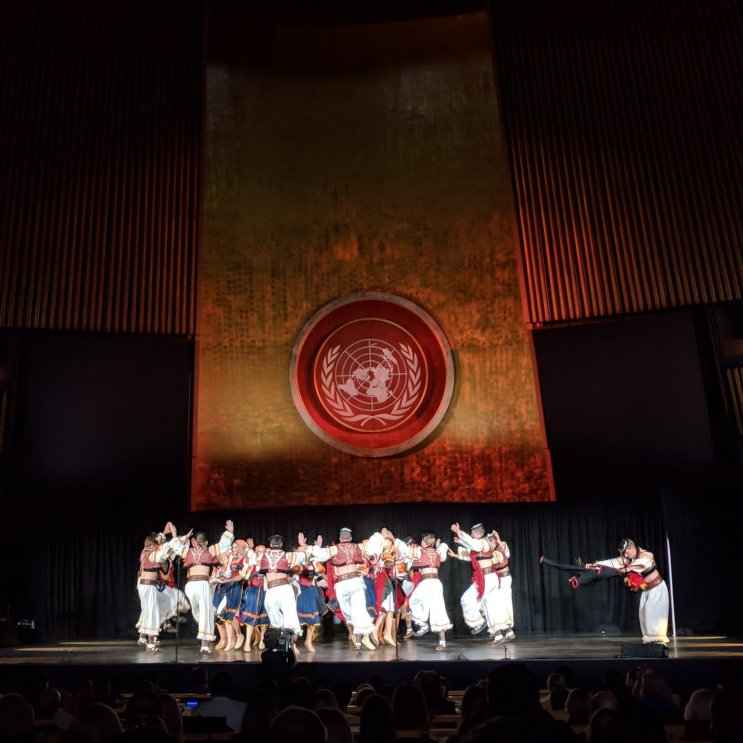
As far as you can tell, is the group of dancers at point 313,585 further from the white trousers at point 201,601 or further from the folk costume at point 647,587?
the folk costume at point 647,587

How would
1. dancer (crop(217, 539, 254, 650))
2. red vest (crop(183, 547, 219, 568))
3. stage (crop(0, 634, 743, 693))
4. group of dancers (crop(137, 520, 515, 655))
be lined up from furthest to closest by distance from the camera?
dancer (crop(217, 539, 254, 650)) < red vest (crop(183, 547, 219, 568)) < group of dancers (crop(137, 520, 515, 655)) < stage (crop(0, 634, 743, 693))

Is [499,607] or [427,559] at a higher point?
[427,559]

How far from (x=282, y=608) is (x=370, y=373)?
3.87 meters

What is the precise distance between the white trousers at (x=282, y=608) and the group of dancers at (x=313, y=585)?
1cm

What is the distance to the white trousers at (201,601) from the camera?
33.4 ft

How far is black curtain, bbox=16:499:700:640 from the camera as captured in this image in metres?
12.1

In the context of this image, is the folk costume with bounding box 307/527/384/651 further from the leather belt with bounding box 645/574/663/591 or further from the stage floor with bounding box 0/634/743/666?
the leather belt with bounding box 645/574/663/591

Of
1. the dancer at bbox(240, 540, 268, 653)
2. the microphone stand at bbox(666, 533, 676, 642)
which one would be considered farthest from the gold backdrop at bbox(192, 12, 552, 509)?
the microphone stand at bbox(666, 533, 676, 642)

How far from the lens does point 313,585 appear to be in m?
10.8

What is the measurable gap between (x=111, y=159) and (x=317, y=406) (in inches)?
167

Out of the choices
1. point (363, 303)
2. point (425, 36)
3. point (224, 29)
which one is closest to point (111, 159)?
point (224, 29)

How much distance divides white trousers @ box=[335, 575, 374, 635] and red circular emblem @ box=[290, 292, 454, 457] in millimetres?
2345

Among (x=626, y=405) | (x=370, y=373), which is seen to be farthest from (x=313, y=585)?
(x=626, y=405)

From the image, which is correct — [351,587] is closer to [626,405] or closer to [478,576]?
[478,576]
